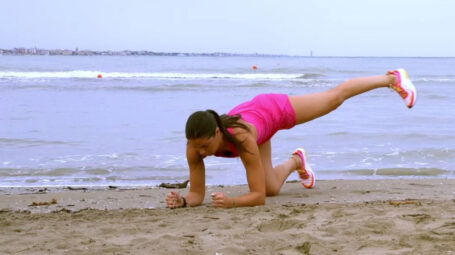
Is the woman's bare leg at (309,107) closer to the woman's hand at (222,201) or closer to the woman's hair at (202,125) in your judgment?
the woman's hand at (222,201)

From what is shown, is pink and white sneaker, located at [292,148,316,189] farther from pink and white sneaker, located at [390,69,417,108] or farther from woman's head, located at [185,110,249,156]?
woman's head, located at [185,110,249,156]

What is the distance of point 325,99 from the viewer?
201 inches

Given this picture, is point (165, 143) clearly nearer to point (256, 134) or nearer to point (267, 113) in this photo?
point (267, 113)

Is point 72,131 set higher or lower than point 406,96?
lower

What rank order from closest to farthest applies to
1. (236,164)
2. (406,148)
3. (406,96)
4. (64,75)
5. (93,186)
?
(406,96) < (93,186) < (236,164) < (406,148) < (64,75)

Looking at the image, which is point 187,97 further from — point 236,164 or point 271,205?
point 271,205

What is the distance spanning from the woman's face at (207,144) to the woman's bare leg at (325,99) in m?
1.01

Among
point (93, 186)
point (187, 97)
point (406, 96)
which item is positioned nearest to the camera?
point (406, 96)

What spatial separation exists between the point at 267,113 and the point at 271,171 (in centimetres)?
57

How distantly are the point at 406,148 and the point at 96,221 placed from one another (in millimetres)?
5088

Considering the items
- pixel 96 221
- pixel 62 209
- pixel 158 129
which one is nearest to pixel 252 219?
pixel 96 221

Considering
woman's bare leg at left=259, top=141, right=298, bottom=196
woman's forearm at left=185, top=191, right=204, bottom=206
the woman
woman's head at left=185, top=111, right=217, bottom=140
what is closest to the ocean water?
woman's bare leg at left=259, top=141, right=298, bottom=196

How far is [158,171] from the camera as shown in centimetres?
677

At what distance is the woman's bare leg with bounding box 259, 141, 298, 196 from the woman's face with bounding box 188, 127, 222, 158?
2.51 feet
